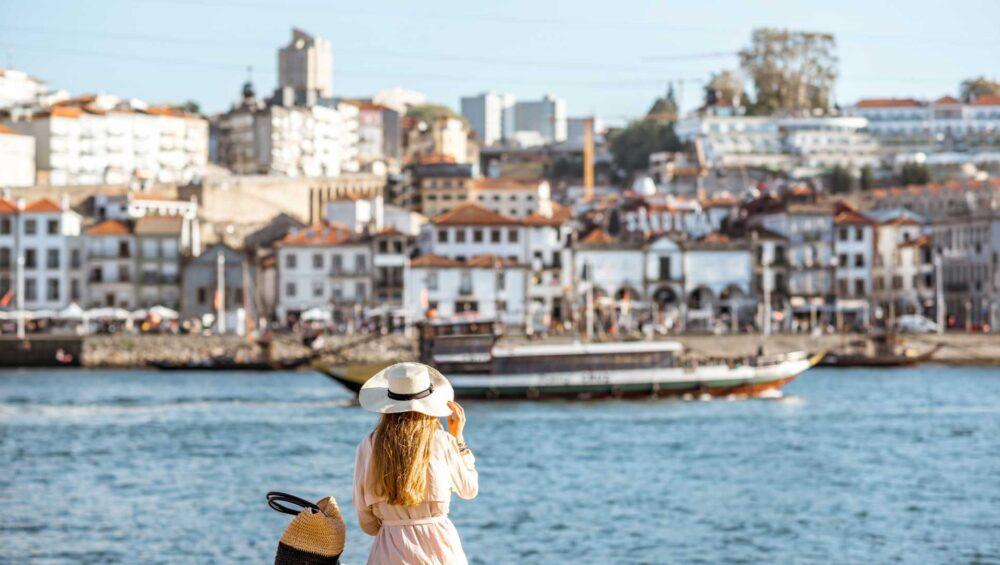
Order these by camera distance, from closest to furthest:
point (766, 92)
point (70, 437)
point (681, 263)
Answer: point (70, 437) → point (681, 263) → point (766, 92)

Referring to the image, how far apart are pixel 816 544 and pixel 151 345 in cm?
6827

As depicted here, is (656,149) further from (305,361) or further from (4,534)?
(4,534)

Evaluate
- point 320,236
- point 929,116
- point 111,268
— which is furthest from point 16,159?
point 929,116

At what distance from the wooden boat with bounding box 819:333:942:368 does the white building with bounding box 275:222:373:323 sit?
23838 millimetres

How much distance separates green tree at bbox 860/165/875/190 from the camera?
151000 millimetres

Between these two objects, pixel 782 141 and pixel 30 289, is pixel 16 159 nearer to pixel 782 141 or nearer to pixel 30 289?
pixel 30 289

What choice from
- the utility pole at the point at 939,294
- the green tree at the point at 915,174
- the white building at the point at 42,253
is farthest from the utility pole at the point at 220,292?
the green tree at the point at 915,174

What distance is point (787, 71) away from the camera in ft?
605

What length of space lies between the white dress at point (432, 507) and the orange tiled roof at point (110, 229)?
9744 centimetres

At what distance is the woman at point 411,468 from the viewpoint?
7.96m

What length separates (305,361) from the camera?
88250 mm

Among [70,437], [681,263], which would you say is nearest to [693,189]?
[681,263]

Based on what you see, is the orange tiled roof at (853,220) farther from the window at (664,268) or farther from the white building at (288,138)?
the white building at (288,138)

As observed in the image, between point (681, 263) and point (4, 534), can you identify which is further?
point (681, 263)
